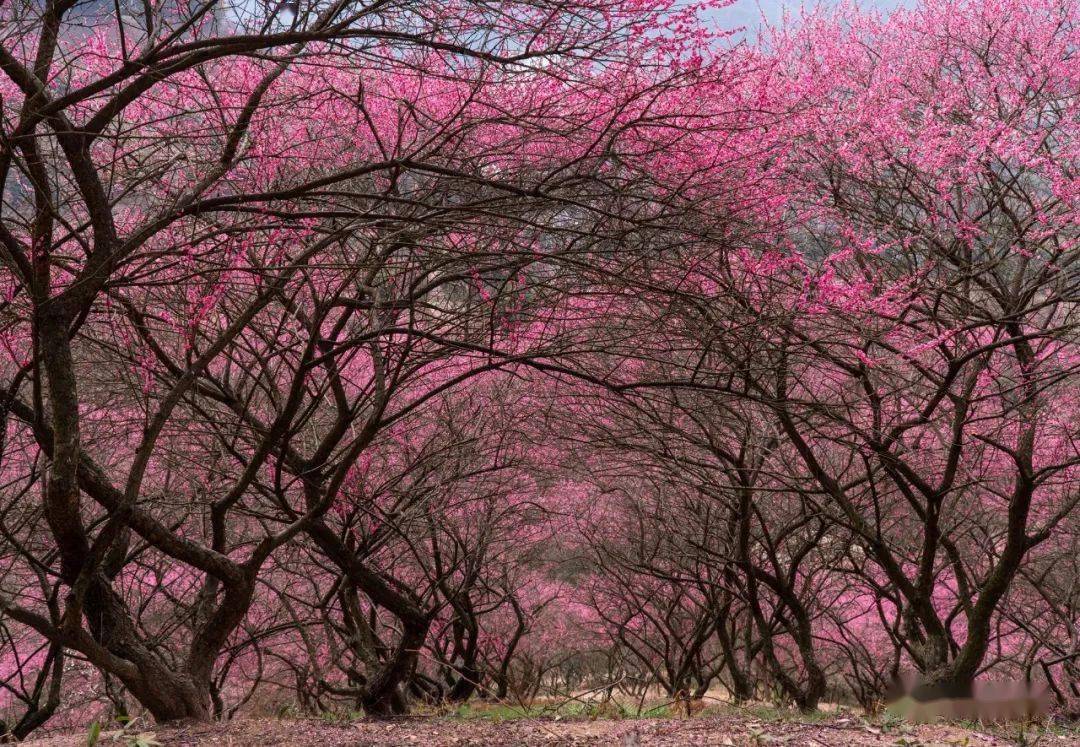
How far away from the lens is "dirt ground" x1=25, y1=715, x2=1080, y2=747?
15.8ft

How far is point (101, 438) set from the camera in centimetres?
762

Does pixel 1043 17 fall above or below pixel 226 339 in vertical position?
above

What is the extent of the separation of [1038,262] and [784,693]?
20.4 ft

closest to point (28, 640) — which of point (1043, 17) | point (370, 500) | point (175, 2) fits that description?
point (370, 500)

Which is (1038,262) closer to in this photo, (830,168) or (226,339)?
(830,168)

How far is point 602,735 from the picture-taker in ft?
17.1

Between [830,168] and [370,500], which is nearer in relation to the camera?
[370,500]

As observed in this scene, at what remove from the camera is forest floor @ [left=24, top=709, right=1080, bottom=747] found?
480cm

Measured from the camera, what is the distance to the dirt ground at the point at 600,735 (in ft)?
15.8

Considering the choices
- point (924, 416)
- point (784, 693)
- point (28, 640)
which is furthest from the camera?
point (28, 640)

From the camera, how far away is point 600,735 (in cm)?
522

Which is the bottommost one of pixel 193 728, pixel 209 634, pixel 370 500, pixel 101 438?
pixel 193 728

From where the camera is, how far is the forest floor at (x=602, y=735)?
4805 mm

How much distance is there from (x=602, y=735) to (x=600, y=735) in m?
0.01
